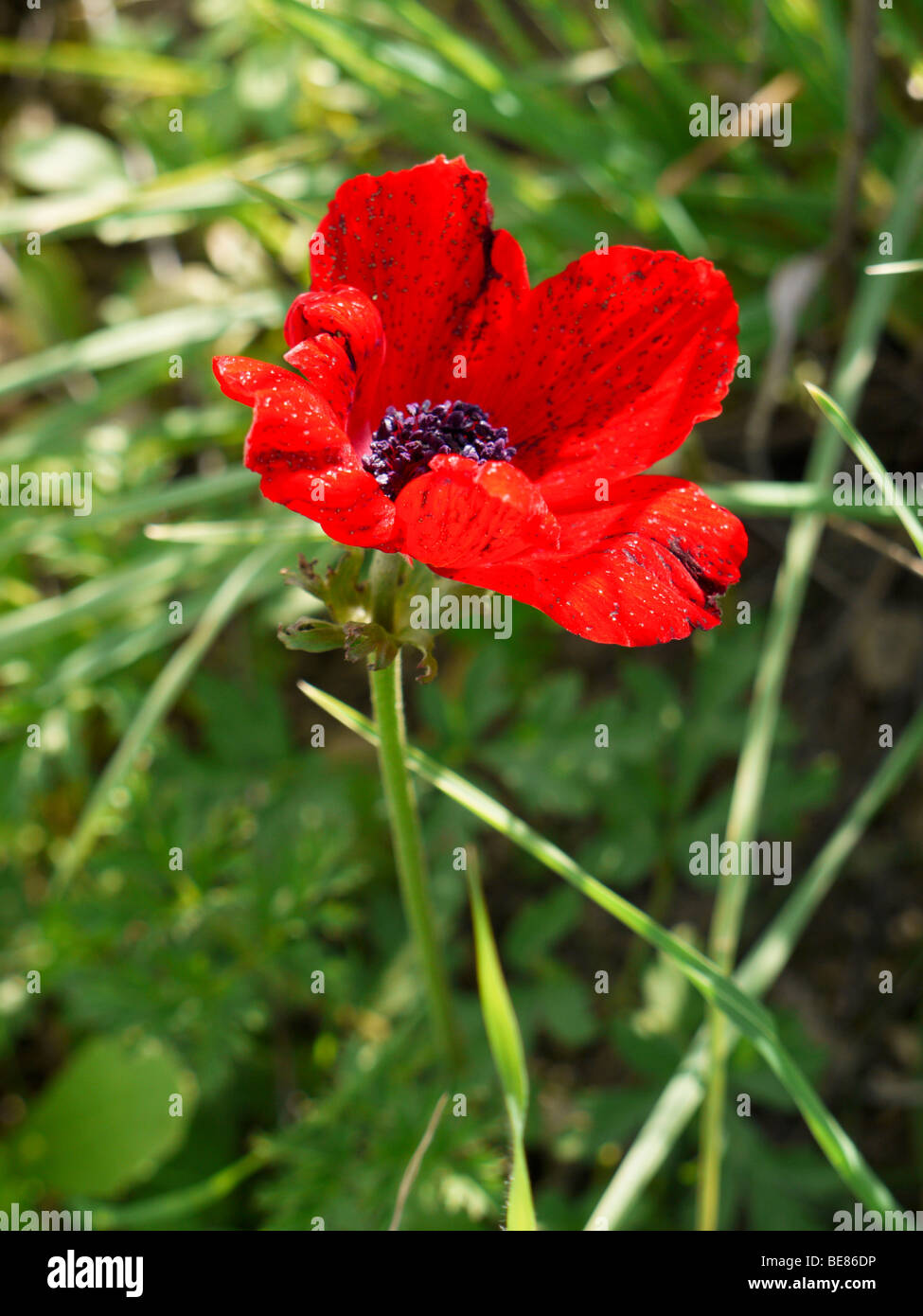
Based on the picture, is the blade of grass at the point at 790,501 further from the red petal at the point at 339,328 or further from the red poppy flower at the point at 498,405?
the red petal at the point at 339,328

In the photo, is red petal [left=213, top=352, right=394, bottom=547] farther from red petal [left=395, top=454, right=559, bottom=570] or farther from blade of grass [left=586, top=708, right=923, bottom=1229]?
blade of grass [left=586, top=708, right=923, bottom=1229]

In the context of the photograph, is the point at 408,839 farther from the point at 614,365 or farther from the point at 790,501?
the point at 790,501

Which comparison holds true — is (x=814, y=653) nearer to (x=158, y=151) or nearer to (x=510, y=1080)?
(x=510, y=1080)

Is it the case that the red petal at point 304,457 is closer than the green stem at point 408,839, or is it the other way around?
the red petal at point 304,457

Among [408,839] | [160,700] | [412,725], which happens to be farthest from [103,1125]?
[408,839]

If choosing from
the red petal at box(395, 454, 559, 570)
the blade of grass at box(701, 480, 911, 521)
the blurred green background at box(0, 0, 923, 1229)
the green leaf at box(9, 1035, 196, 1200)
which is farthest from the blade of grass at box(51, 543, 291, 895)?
the red petal at box(395, 454, 559, 570)

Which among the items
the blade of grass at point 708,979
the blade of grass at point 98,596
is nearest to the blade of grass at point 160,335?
the blade of grass at point 98,596
